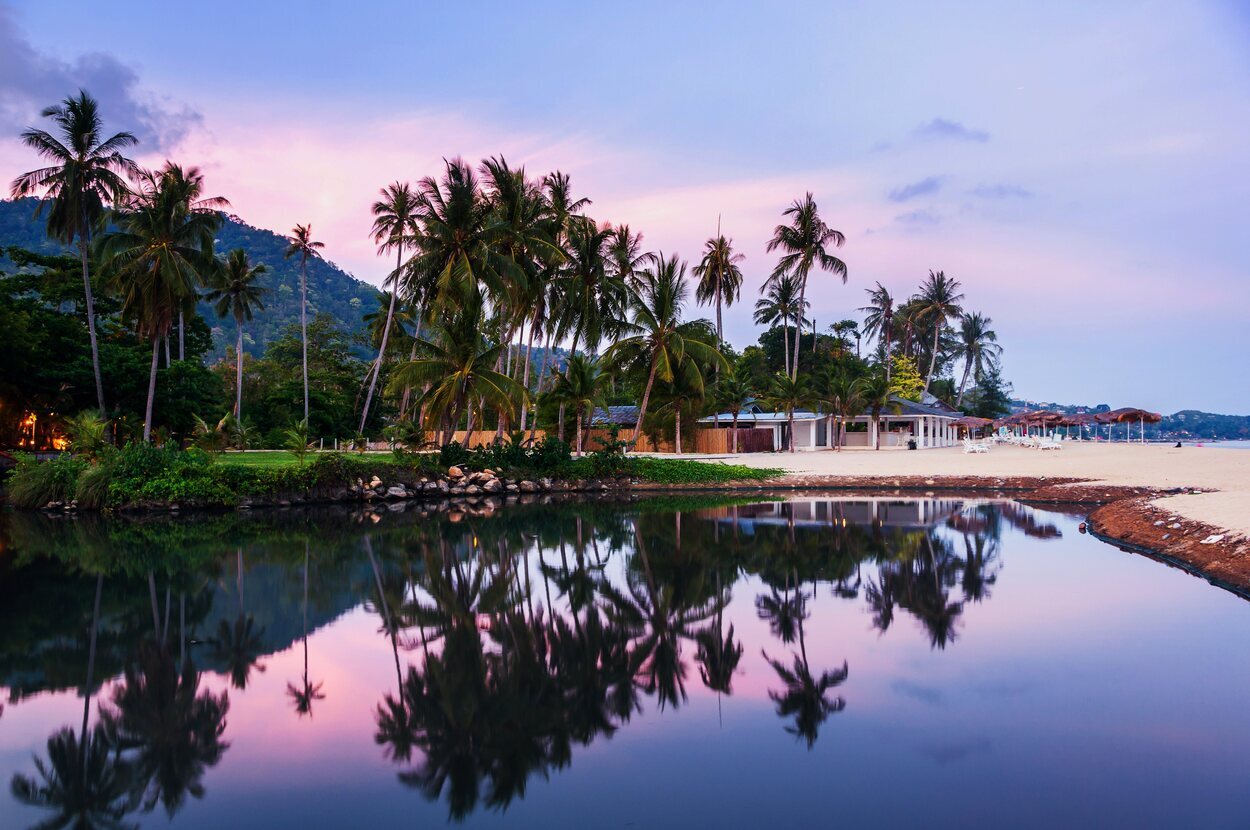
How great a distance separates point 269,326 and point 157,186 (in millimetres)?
72371

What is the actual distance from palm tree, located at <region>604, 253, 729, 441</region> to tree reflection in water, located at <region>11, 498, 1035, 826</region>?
15.7m

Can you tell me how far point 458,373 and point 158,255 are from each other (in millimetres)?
13570

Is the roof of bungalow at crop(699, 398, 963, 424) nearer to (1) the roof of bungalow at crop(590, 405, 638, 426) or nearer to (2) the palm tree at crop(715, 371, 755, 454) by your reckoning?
(2) the palm tree at crop(715, 371, 755, 454)

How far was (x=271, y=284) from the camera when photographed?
11669cm

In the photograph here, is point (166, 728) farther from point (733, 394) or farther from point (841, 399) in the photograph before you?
point (841, 399)

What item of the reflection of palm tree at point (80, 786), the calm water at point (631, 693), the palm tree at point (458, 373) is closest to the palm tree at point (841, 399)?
the palm tree at point (458, 373)

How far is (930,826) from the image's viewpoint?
4387 mm

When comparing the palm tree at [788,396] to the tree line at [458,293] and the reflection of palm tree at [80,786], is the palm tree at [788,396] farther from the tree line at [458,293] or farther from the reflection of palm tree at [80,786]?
→ the reflection of palm tree at [80,786]

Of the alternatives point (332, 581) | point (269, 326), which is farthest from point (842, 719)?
point (269, 326)

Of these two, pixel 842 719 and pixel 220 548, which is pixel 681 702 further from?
pixel 220 548

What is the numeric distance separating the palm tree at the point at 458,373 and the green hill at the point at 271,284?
7201cm

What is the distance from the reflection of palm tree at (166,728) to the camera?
199 inches

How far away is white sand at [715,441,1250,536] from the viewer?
1540cm

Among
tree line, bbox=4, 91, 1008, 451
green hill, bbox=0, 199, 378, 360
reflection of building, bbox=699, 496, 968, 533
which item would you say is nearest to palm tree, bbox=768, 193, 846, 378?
tree line, bbox=4, 91, 1008, 451
